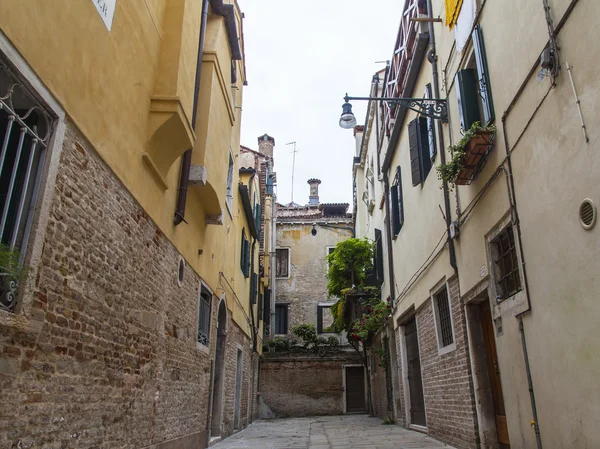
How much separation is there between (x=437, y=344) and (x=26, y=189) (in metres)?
6.83

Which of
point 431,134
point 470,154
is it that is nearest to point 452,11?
point 431,134

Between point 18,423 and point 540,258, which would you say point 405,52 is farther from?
point 18,423

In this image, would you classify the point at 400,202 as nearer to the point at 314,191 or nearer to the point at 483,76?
the point at 483,76

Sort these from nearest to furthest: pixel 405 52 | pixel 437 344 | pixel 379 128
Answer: pixel 437 344
pixel 405 52
pixel 379 128

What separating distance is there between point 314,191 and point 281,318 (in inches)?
391

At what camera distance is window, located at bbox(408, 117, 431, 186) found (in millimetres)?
8859

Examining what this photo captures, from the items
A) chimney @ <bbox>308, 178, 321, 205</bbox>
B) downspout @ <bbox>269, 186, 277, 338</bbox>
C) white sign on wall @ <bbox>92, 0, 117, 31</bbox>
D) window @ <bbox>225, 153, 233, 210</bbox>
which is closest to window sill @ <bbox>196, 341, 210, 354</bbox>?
window @ <bbox>225, 153, 233, 210</bbox>

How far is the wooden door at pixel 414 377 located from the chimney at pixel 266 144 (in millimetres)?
16409

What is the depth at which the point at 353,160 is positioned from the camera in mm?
22203

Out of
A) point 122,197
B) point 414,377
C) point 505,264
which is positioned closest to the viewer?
point 122,197

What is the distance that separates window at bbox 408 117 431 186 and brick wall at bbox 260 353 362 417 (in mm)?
12707

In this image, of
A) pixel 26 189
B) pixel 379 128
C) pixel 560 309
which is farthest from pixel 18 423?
pixel 379 128

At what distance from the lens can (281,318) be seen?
24.7 m

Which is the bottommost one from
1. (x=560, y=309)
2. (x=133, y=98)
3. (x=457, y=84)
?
(x=560, y=309)
